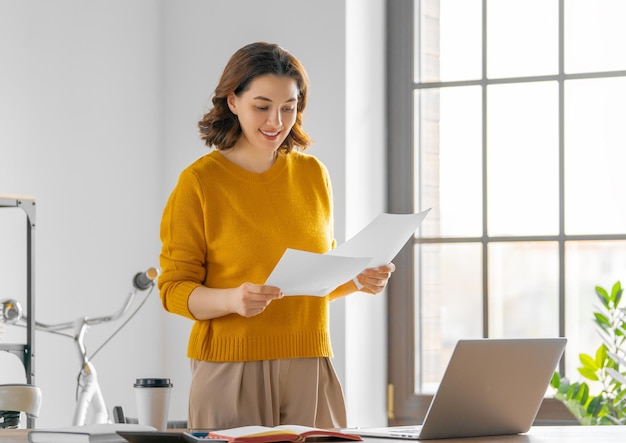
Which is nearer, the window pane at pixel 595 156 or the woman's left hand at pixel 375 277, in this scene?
the woman's left hand at pixel 375 277

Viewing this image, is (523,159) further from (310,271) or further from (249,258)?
(310,271)

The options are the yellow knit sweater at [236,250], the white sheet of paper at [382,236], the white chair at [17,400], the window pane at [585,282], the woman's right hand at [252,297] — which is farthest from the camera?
the window pane at [585,282]

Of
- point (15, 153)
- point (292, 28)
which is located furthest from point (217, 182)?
point (292, 28)

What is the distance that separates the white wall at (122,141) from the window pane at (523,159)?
443 mm

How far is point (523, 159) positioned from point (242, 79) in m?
1.85

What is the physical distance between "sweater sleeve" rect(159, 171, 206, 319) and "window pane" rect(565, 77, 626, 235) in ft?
6.41

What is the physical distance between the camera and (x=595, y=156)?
11.8 feet

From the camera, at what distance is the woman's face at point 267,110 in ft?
6.81

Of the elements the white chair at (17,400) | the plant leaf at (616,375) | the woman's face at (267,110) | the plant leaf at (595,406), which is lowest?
the plant leaf at (595,406)

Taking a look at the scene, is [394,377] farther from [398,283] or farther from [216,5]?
[216,5]

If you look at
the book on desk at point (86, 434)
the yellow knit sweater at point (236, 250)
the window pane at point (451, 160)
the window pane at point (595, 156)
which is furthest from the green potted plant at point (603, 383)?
the book on desk at point (86, 434)

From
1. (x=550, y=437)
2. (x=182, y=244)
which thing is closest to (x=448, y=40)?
(x=182, y=244)

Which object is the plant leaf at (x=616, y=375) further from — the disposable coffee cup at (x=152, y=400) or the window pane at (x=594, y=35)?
the disposable coffee cup at (x=152, y=400)

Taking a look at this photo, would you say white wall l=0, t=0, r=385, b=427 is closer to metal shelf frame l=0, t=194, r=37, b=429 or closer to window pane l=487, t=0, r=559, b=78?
metal shelf frame l=0, t=194, r=37, b=429
